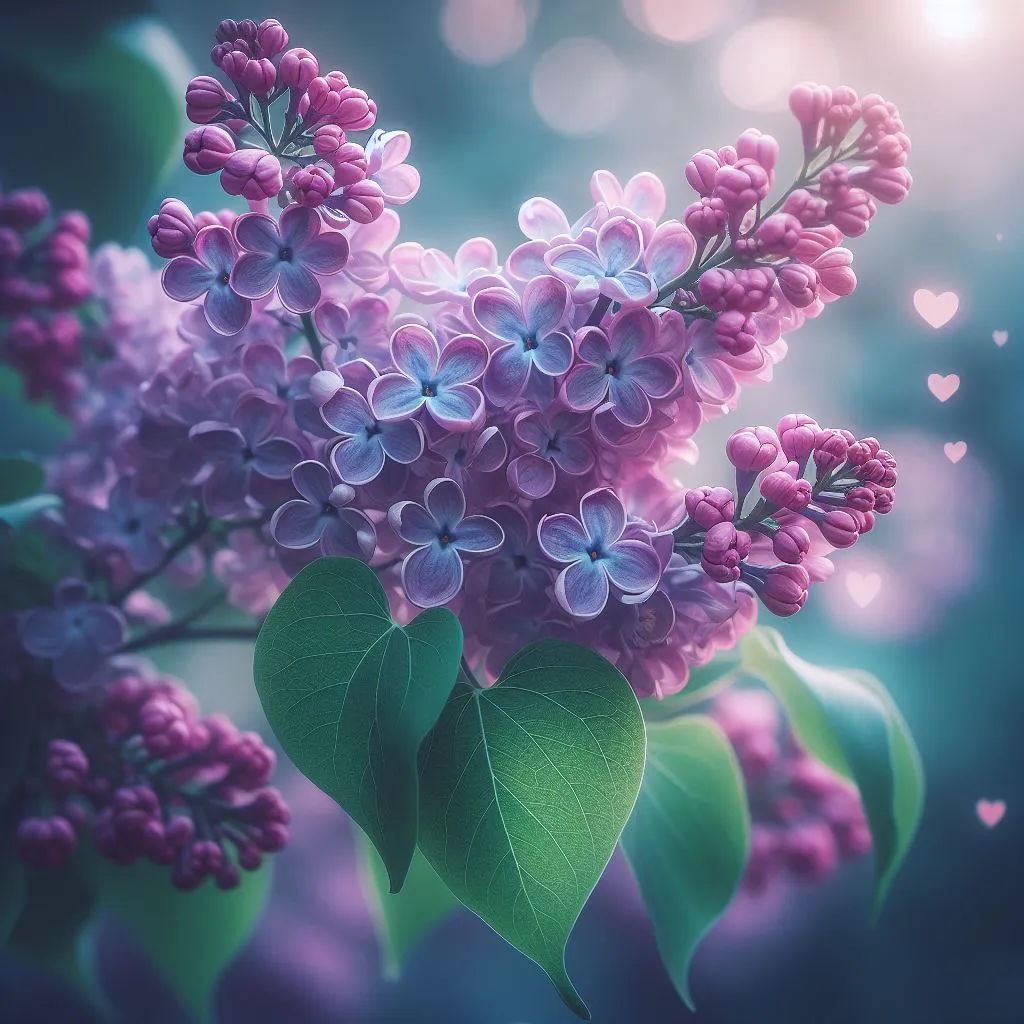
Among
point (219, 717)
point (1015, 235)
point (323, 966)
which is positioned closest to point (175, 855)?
point (219, 717)

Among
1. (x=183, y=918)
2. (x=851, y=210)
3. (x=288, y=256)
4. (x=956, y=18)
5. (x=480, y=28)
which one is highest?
(x=956, y=18)

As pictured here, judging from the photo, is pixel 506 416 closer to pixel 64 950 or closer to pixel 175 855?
pixel 175 855

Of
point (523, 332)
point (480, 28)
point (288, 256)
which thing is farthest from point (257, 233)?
point (480, 28)

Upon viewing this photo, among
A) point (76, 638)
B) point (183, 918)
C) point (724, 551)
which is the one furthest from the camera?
point (183, 918)

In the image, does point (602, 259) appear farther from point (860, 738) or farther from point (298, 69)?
point (860, 738)

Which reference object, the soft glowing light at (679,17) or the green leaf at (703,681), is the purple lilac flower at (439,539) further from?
the soft glowing light at (679,17)
